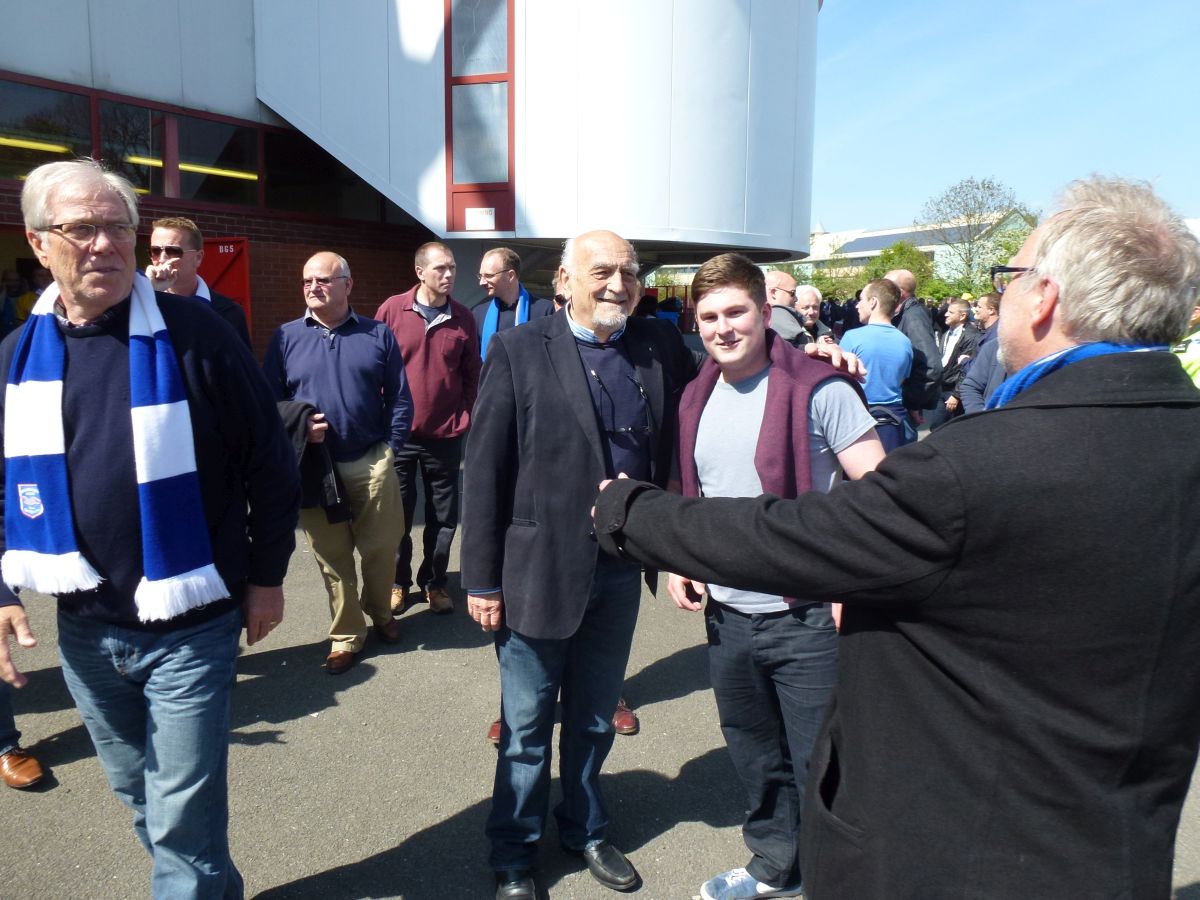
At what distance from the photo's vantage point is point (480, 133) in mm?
10938

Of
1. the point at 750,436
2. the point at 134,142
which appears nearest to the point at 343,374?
the point at 750,436

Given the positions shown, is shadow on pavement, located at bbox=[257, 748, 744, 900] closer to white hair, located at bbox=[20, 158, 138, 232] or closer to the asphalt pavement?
the asphalt pavement

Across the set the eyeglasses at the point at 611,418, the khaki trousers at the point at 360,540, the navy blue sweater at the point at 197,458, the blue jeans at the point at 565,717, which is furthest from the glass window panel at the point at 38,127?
the blue jeans at the point at 565,717

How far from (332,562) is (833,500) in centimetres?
358

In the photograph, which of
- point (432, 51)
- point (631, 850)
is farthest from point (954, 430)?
point (432, 51)

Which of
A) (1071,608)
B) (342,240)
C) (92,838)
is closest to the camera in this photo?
(1071,608)

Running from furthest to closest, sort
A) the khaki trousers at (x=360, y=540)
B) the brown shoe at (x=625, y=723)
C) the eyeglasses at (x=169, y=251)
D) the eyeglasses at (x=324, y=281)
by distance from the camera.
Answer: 1. the khaki trousers at (x=360, y=540)
2. the eyeglasses at (x=324, y=281)
3. the eyeglasses at (x=169, y=251)
4. the brown shoe at (x=625, y=723)

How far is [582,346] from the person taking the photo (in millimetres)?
2650

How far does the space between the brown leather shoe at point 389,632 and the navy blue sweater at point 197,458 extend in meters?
2.40

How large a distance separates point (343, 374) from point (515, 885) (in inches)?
102

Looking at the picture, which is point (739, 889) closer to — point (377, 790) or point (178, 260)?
point (377, 790)

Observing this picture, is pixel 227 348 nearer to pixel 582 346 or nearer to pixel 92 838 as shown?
pixel 582 346

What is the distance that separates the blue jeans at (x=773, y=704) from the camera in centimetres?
235

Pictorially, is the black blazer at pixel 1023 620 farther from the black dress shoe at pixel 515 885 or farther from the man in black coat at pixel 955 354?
the man in black coat at pixel 955 354
